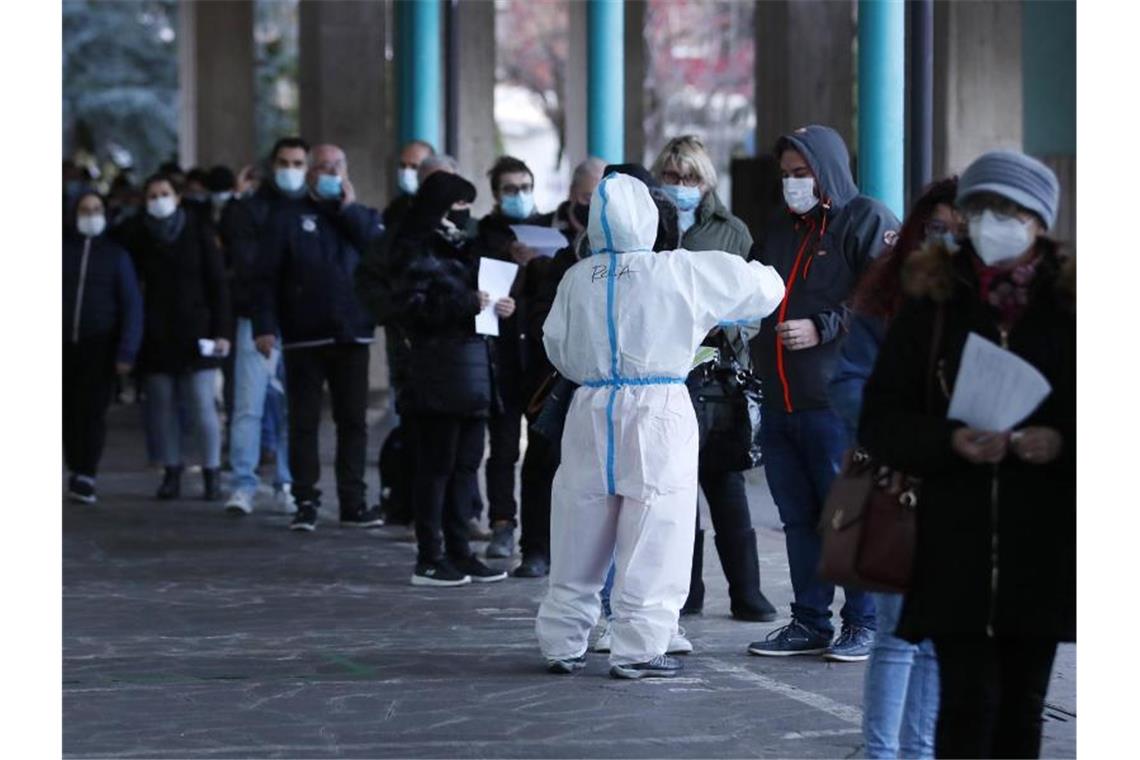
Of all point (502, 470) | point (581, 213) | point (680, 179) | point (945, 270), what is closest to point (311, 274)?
point (502, 470)

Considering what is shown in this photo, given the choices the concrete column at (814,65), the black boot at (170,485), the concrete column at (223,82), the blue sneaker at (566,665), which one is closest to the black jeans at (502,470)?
the blue sneaker at (566,665)

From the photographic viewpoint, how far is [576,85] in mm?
24984

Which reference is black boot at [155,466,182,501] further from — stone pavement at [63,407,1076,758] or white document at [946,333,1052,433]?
white document at [946,333,1052,433]

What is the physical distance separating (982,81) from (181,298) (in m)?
7.11

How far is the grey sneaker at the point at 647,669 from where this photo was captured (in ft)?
27.4

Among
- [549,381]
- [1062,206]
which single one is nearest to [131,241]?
[549,381]

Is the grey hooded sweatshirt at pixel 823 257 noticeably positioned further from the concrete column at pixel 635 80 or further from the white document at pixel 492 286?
the concrete column at pixel 635 80

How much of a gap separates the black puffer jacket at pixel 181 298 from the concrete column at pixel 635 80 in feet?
56.3

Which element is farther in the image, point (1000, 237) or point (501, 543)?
point (501, 543)

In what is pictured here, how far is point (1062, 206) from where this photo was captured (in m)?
24.4

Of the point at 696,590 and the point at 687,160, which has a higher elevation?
the point at 687,160

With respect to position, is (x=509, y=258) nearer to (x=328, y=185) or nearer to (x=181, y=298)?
(x=328, y=185)

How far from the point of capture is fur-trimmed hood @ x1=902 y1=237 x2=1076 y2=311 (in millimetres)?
5320

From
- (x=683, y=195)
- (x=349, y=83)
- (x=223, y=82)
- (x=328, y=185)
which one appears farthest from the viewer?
(x=223, y=82)
